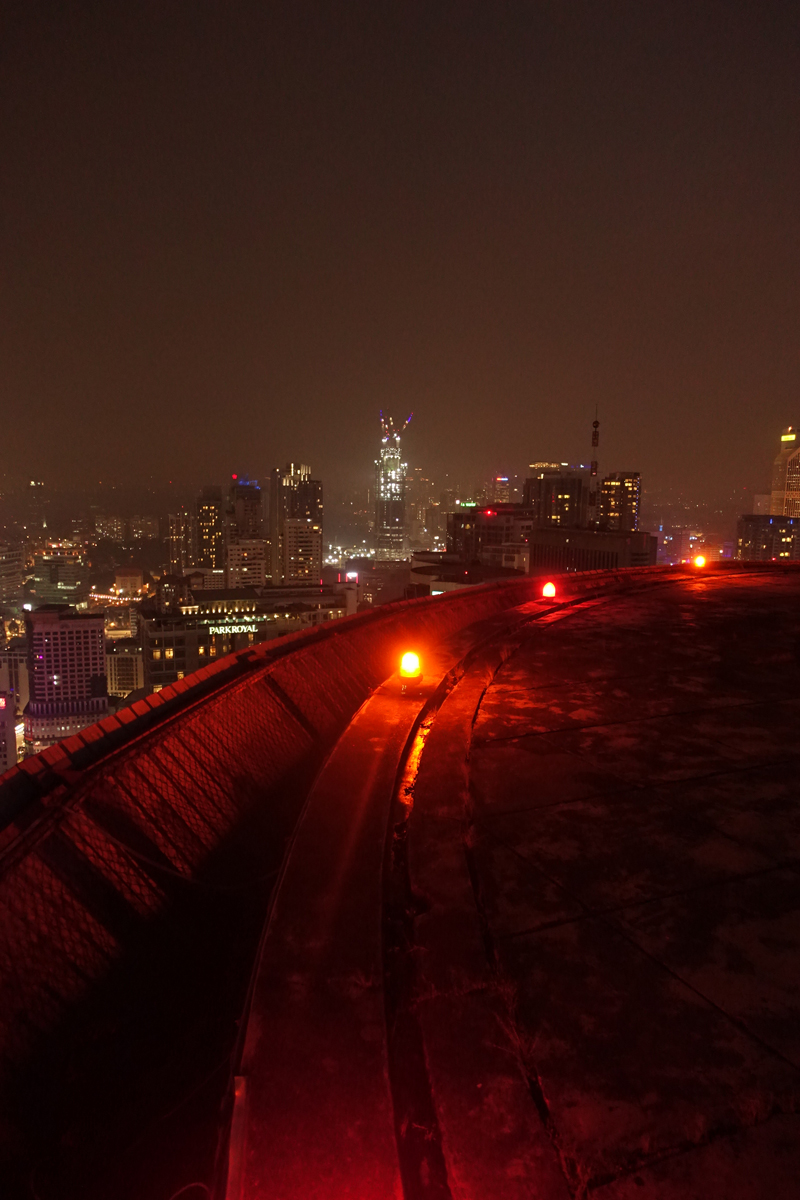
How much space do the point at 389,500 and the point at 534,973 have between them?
496ft

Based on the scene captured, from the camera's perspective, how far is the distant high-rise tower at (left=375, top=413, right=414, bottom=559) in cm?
13162

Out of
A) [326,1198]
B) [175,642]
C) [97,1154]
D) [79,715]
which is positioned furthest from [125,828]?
[79,715]

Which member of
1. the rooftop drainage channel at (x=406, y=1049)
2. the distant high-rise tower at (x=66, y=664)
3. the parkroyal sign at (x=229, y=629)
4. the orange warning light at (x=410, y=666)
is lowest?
the distant high-rise tower at (x=66, y=664)

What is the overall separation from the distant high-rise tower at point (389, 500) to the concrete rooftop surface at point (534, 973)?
111 meters

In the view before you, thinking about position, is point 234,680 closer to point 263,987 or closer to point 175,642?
point 263,987

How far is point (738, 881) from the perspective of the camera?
11.1 ft

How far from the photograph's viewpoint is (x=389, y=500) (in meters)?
152

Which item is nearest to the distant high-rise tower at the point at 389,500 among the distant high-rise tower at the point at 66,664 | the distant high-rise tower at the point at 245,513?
the distant high-rise tower at the point at 245,513

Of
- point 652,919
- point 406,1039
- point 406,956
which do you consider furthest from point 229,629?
point 406,1039

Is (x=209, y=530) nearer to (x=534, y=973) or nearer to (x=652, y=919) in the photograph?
(x=652, y=919)

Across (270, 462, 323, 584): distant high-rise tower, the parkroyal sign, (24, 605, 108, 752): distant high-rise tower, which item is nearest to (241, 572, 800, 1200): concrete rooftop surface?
the parkroyal sign

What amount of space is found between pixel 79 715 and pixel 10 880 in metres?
45.1

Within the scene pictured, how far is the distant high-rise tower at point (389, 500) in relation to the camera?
132 meters

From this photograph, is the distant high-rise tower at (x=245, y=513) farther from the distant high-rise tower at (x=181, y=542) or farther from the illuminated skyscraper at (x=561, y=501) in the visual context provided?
the illuminated skyscraper at (x=561, y=501)
